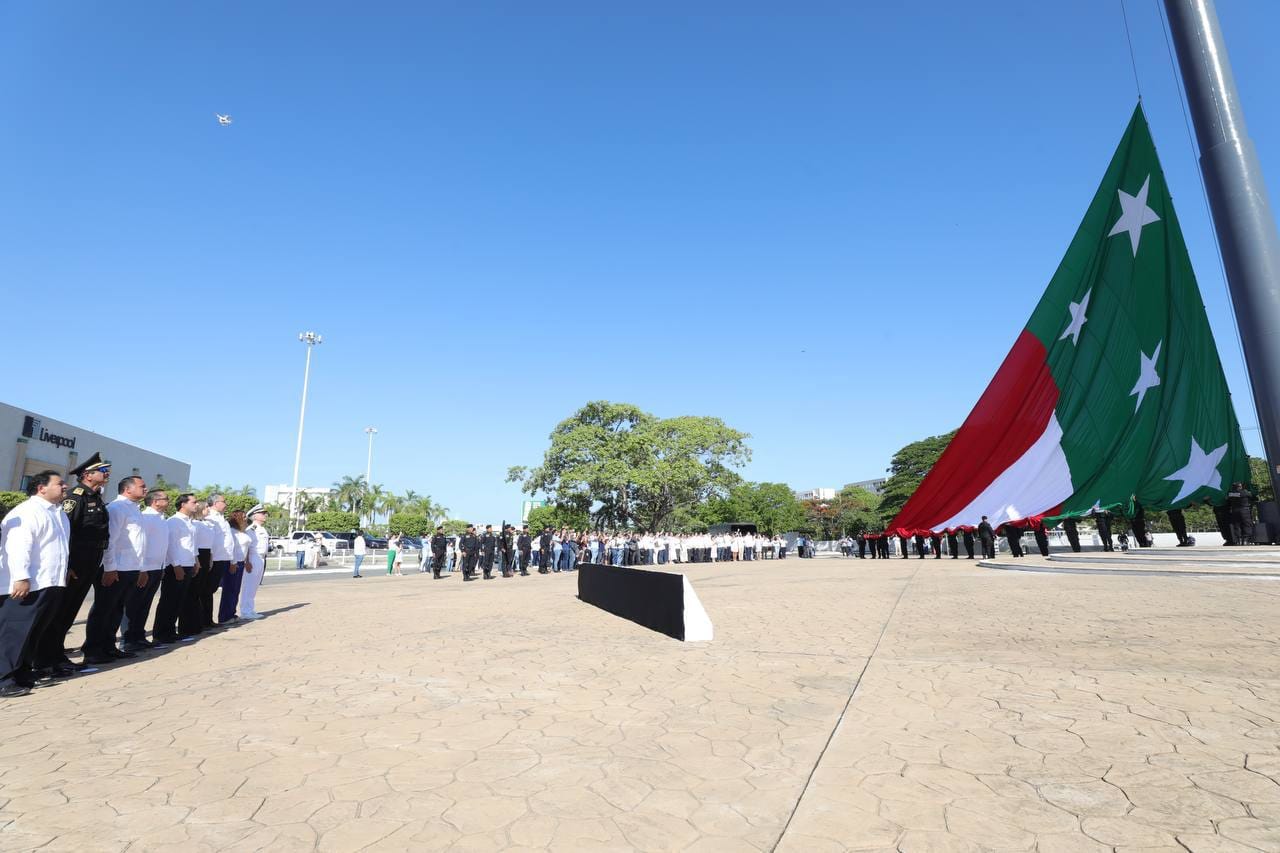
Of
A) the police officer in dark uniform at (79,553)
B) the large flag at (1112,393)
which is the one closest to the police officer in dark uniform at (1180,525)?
the large flag at (1112,393)

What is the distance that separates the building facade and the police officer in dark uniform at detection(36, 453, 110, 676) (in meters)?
31.2

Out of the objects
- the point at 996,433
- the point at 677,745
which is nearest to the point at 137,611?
the point at 677,745

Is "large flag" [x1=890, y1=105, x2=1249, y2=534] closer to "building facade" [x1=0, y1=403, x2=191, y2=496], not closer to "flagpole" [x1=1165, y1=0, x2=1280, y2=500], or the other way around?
"flagpole" [x1=1165, y1=0, x2=1280, y2=500]

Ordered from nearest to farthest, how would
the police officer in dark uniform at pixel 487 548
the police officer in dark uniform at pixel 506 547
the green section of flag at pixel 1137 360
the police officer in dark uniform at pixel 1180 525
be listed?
1. the green section of flag at pixel 1137 360
2. the police officer in dark uniform at pixel 1180 525
3. the police officer in dark uniform at pixel 487 548
4. the police officer in dark uniform at pixel 506 547

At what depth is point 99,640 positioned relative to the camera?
657cm

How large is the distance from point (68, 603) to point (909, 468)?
64.3 m

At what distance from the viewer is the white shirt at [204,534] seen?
8.48m

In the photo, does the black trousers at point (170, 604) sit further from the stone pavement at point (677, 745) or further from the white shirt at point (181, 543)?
the stone pavement at point (677, 745)

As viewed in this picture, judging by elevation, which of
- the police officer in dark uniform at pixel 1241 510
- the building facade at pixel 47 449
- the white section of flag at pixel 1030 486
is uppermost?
the building facade at pixel 47 449

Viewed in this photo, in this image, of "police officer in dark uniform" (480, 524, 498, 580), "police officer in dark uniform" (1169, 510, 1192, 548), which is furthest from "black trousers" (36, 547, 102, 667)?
"police officer in dark uniform" (1169, 510, 1192, 548)

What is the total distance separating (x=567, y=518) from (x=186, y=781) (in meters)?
41.5

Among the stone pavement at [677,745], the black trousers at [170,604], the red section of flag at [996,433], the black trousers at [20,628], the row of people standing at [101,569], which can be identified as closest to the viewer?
the stone pavement at [677,745]

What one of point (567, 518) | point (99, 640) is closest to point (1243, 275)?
point (99, 640)

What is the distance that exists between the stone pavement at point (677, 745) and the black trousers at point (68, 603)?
1.98 feet
